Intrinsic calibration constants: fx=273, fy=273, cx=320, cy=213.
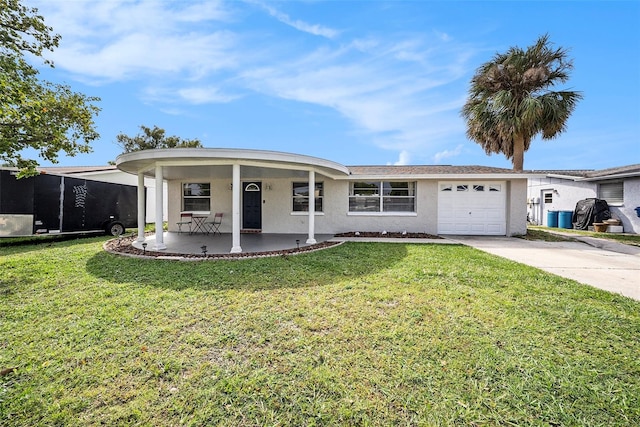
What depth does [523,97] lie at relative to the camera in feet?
48.8

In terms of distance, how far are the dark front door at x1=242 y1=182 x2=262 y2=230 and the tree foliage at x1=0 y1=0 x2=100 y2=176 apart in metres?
6.19

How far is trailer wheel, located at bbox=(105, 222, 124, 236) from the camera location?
39.1 feet

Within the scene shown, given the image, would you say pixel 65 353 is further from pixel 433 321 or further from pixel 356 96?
pixel 356 96

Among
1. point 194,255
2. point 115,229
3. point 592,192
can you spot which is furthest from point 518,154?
point 115,229

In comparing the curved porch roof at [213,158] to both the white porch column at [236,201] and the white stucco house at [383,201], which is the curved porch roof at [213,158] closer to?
the white porch column at [236,201]

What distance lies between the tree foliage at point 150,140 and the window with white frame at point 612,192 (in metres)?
32.9

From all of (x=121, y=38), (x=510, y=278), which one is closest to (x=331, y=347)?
(x=510, y=278)

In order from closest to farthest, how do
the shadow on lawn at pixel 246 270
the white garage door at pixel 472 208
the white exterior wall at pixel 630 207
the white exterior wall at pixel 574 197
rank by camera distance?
the shadow on lawn at pixel 246 270
the white garage door at pixel 472 208
the white exterior wall at pixel 630 207
the white exterior wall at pixel 574 197

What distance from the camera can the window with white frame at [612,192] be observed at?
48.6ft

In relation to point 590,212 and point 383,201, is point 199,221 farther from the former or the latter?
point 590,212

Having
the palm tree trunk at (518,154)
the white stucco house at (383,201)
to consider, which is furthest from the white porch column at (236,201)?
the palm tree trunk at (518,154)

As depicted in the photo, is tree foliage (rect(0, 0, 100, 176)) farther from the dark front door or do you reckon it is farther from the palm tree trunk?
the palm tree trunk

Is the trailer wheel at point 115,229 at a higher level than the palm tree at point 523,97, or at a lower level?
lower

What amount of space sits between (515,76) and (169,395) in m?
20.0
